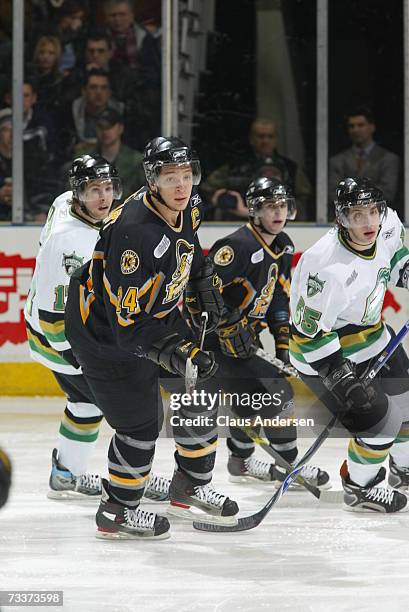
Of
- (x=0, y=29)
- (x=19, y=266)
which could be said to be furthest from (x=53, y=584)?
(x=0, y=29)

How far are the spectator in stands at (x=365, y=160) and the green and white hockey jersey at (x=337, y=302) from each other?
7.62 ft

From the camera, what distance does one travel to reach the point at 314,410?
3650 mm

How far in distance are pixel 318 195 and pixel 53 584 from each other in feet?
11.6

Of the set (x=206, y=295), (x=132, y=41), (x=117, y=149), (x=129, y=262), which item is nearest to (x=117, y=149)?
(x=117, y=149)

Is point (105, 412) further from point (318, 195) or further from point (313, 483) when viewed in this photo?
point (318, 195)

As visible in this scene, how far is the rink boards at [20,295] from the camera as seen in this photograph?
566cm

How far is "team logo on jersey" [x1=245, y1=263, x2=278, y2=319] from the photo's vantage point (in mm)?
3967

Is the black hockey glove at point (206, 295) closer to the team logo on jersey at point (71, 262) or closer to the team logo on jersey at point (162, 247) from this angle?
the team logo on jersey at point (162, 247)

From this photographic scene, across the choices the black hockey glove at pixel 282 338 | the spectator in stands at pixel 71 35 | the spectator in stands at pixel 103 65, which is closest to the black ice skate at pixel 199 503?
the black hockey glove at pixel 282 338

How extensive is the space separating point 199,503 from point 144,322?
0.66 m

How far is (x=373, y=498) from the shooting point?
3.50 m

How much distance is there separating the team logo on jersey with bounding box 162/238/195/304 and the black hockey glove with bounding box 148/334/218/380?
13 cm

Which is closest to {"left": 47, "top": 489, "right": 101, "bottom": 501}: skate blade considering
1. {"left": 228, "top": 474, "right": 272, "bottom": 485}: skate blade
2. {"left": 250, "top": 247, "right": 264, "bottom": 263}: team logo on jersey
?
{"left": 228, "top": 474, "right": 272, "bottom": 485}: skate blade

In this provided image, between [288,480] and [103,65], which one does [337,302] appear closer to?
[288,480]
